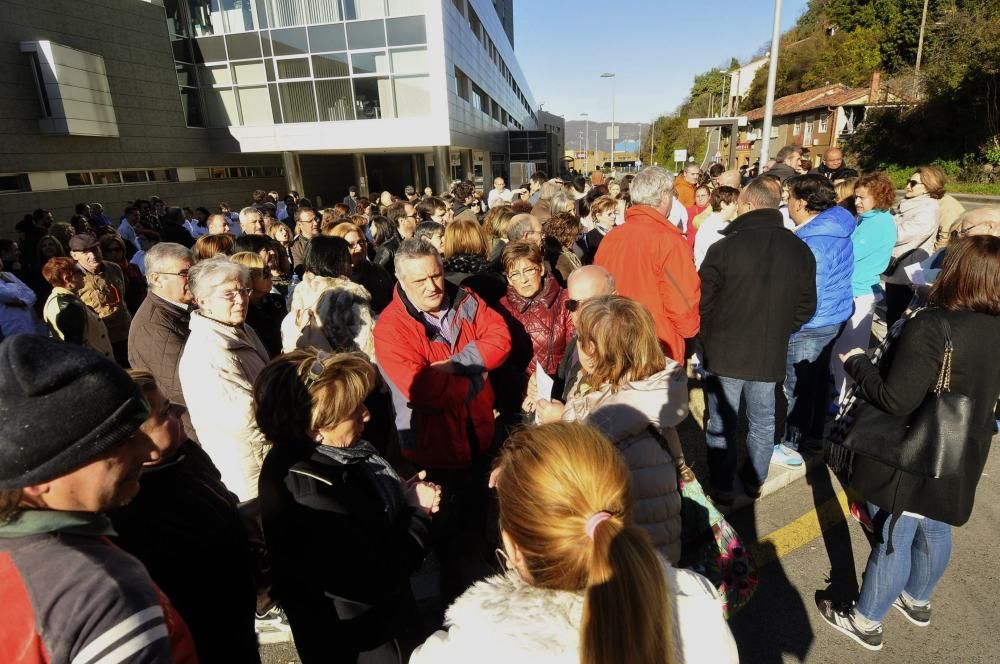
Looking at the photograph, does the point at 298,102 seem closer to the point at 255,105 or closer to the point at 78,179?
the point at 255,105

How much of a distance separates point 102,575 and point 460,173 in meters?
31.7

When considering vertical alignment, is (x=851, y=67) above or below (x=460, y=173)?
above

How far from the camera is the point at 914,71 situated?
33.3 meters

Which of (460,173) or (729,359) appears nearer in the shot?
(729,359)

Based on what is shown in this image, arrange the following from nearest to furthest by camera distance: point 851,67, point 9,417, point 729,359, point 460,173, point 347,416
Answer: point 9,417 < point 347,416 < point 729,359 < point 460,173 < point 851,67

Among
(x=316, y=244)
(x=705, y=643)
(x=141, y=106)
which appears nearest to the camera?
(x=705, y=643)

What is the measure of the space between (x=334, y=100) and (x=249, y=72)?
12.3ft

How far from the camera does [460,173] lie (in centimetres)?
3100

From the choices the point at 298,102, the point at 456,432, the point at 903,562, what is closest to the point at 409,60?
the point at 298,102

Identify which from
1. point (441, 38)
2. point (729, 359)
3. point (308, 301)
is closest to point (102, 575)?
point (308, 301)

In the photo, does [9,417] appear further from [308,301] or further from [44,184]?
[44,184]

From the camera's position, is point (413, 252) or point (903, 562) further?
point (413, 252)

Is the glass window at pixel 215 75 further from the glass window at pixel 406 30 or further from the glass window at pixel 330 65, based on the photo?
the glass window at pixel 406 30

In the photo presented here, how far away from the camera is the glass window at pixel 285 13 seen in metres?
19.3
